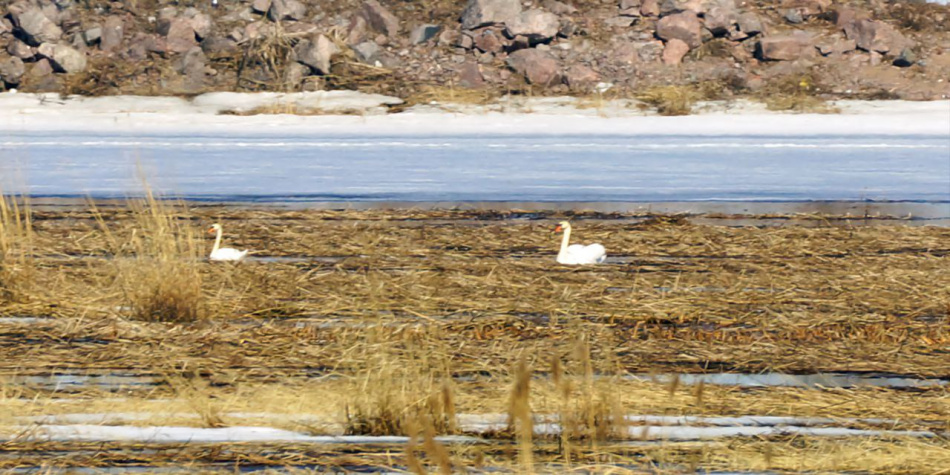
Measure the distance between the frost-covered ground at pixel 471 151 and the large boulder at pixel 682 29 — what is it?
2.43 m

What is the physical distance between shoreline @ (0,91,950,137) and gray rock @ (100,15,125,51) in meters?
2.08

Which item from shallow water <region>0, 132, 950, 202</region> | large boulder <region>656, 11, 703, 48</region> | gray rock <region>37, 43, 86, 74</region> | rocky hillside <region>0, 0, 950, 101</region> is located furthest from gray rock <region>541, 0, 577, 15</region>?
gray rock <region>37, 43, 86, 74</region>

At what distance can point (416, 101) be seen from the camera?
1883 centimetres

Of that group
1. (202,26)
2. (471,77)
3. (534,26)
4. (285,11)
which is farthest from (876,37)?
(202,26)

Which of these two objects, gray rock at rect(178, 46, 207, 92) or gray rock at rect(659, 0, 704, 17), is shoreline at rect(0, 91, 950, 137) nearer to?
gray rock at rect(178, 46, 207, 92)

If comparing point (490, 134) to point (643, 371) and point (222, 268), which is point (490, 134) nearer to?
point (222, 268)

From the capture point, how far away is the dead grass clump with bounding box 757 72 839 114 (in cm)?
1850

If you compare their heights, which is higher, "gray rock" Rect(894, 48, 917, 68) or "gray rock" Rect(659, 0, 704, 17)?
"gray rock" Rect(659, 0, 704, 17)

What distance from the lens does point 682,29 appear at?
67.3 feet

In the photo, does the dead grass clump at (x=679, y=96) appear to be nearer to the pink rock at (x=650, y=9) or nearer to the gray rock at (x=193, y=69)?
the pink rock at (x=650, y=9)

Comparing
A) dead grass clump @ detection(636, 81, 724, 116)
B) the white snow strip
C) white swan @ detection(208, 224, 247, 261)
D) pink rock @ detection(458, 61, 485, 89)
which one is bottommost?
dead grass clump @ detection(636, 81, 724, 116)

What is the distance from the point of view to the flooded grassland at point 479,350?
4.32m

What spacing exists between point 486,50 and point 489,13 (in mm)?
804

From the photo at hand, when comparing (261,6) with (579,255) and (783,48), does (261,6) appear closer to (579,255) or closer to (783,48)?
(783,48)
